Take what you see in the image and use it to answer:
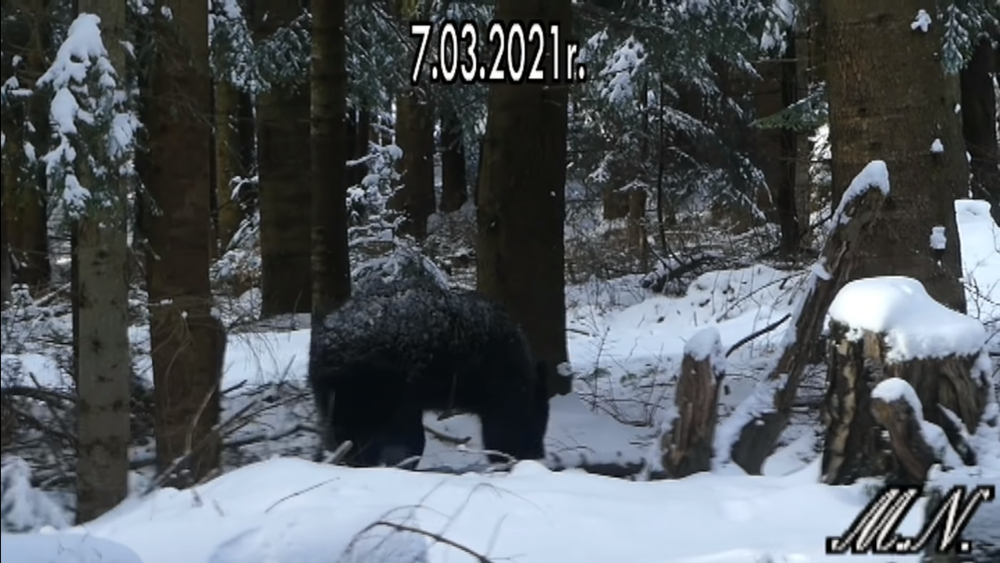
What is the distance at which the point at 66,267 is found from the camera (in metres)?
8.80

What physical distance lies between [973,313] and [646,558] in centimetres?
724

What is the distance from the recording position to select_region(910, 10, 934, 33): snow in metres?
7.36

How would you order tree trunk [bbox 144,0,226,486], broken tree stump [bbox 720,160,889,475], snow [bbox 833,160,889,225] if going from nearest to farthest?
broken tree stump [bbox 720,160,889,475], snow [bbox 833,160,889,225], tree trunk [bbox 144,0,226,486]

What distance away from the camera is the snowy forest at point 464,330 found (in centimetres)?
484

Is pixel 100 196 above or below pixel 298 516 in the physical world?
above

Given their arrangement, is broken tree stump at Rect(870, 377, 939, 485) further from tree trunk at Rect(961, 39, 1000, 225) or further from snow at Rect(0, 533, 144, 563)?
tree trunk at Rect(961, 39, 1000, 225)

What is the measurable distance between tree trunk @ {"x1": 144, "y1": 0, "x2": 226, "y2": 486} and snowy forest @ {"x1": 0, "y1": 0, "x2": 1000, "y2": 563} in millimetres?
21

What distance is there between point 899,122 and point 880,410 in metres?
2.67

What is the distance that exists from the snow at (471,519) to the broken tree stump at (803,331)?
54 centimetres

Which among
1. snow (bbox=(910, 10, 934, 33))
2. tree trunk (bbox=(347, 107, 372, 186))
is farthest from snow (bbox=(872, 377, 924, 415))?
tree trunk (bbox=(347, 107, 372, 186))

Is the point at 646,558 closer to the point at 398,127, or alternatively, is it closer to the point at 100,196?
the point at 100,196

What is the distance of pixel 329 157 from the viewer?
12.1m

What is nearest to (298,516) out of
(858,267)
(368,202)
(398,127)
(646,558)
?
(646,558)

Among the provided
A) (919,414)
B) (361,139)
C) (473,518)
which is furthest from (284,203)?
(361,139)
